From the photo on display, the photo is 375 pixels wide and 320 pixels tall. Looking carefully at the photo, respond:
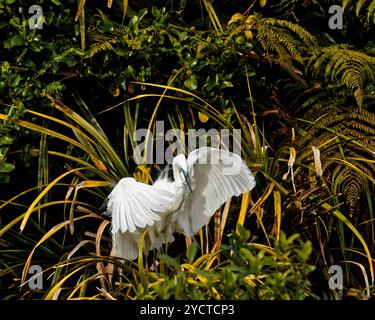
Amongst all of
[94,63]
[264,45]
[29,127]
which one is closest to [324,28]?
[264,45]

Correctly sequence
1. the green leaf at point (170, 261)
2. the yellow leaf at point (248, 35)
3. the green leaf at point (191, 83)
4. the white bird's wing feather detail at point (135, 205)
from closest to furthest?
the green leaf at point (170, 261)
the white bird's wing feather detail at point (135, 205)
the green leaf at point (191, 83)
the yellow leaf at point (248, 35)

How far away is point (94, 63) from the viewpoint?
331 centimetres

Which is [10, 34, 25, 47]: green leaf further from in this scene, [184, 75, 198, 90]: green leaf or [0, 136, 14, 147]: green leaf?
[184, 75, 198, 90]: green leaf

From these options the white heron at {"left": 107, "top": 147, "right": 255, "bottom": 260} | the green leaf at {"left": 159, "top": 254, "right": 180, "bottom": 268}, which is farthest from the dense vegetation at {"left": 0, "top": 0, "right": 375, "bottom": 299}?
the green leaf at {"left": 159, "top": 254, "right": 180, "bottom": 268}

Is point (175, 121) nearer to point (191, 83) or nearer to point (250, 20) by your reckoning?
point (191, 83)

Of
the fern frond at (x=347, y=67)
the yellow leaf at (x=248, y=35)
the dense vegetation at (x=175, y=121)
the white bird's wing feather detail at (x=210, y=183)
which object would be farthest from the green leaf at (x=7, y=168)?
the fern frond at (x=347, y=67)

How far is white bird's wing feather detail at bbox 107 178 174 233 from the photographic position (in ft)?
8.61

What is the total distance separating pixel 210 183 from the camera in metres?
2.79

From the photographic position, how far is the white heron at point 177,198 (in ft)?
8.66

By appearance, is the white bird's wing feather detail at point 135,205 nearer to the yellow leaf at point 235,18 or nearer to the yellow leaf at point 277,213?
the yellow leaf at point 277,213

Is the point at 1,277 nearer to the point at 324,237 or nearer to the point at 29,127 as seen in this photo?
the point at 29,127

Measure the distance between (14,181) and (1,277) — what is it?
43 centimetres

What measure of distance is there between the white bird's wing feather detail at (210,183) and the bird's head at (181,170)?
18mm

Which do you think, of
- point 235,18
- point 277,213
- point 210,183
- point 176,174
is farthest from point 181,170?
point 235,18
